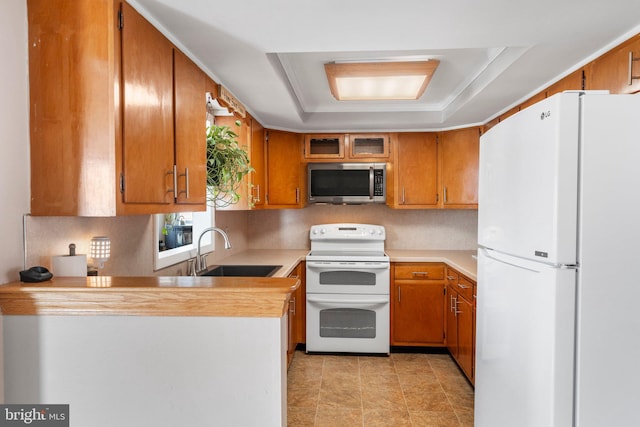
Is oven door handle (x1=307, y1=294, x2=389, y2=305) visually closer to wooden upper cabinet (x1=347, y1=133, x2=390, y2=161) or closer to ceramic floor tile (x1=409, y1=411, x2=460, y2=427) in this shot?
ceramic floor tile (x1=409, y1=411, x2=460, y2=427)

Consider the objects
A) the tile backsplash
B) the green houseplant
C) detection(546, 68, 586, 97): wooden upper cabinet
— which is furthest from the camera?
the tile backsplash

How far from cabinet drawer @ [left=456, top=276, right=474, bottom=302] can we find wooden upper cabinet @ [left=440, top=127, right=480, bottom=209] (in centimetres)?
87

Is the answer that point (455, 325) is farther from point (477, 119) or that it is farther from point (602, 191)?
point (602, 191)

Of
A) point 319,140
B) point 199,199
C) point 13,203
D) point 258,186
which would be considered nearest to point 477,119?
point 319,140

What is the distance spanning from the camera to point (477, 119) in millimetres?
3297

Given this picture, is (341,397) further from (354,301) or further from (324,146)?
(324,146)

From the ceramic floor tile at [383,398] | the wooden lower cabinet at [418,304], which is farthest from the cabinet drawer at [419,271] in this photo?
the ceramic floor tile at [383,398]

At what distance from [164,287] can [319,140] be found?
281 centimetres

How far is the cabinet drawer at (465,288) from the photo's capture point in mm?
2760

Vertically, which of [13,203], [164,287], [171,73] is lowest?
[164,287]

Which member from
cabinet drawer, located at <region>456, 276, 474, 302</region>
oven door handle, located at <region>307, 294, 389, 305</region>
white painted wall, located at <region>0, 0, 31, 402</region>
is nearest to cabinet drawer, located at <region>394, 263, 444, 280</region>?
oven door handle, located at <region>307, 294, 389, 305</region>

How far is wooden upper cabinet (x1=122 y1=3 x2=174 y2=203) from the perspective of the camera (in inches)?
51.5

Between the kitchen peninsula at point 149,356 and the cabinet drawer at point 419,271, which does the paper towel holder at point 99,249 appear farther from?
the cabinet drawer at point 419,271

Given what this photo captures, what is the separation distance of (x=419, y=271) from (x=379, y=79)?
1796mm
